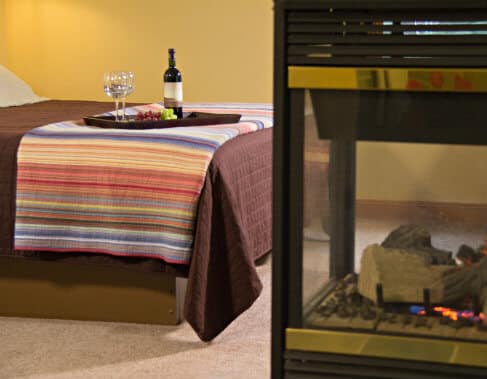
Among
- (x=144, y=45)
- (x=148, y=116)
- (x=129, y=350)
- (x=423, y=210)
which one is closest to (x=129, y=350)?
(x=129, y=350)

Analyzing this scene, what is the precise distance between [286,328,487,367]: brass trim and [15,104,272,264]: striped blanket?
1109 millimetres

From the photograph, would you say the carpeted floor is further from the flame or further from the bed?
the flame

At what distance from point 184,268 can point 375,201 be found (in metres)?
1.24

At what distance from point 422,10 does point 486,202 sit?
37 cm

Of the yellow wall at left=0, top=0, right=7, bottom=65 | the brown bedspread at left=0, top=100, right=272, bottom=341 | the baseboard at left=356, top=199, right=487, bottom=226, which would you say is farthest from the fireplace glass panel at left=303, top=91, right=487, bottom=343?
the yellow wall at left=0, top=0, right=7, bottom=65

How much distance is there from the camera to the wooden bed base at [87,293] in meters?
3.07

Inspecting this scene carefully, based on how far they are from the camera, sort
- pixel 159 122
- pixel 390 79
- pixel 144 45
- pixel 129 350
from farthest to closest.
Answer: pixel 144 45 < pixel 159 122 < pixel 129 350 < pixel 390 79

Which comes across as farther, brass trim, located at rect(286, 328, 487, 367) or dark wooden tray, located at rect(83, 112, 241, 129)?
dark wooden tray, located at rect(83, 112, 241, 129)

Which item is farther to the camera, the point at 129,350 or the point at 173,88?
the point at 173,88

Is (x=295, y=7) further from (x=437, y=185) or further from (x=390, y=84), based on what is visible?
(x=437, y=185)

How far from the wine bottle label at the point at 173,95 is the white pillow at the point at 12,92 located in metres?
1.24

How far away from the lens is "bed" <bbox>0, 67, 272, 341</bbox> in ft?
9.44

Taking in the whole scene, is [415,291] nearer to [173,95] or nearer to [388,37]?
[388,37]

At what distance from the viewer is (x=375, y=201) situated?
1767 mm
